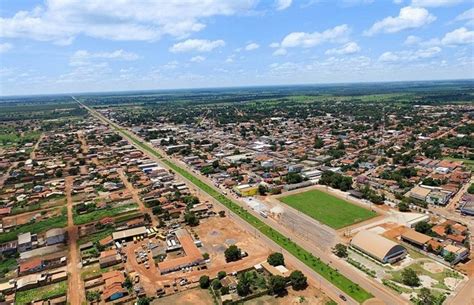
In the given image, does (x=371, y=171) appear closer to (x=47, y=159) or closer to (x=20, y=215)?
(x=20, y=215)

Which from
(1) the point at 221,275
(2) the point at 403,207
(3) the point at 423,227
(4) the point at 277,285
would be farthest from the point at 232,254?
(2) the point at 403,207

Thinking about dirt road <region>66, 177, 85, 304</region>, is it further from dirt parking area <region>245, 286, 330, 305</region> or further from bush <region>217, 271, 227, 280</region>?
dirt parking area <region>245, 286, 330, 305</region>

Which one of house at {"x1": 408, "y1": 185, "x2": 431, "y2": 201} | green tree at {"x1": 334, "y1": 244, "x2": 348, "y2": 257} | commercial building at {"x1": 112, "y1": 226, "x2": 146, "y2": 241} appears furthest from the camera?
house at {"x1": 408, "y1": 185, "x2": 431, "y2": 201}

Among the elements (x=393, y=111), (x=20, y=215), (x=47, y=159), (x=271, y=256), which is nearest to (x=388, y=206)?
(x=271, y=256)

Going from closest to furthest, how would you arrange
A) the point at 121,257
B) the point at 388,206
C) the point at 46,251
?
1. the point at 121,257
2. the point at 46,251
3. the point at 388,206

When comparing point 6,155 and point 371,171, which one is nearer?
point 371,171

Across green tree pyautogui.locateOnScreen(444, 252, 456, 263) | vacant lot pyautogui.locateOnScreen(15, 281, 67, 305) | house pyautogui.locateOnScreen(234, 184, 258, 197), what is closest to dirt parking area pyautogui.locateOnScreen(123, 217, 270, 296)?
vacant lot pyautogui.locateOnScreen(15, 281, 67, 305)

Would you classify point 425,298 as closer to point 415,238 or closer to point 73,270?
point 415,238
